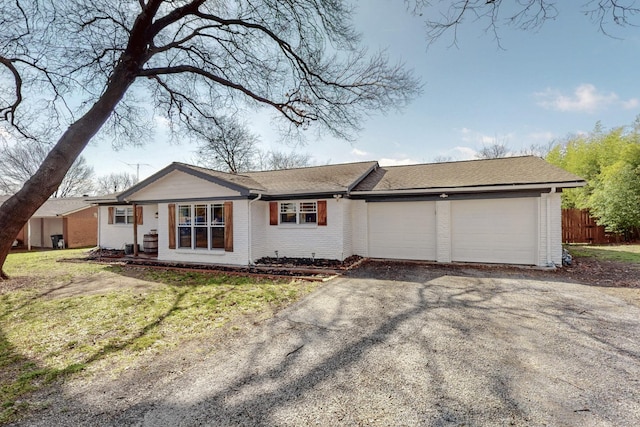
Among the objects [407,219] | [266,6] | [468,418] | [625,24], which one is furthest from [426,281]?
[266,6]

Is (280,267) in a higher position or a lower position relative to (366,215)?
lower

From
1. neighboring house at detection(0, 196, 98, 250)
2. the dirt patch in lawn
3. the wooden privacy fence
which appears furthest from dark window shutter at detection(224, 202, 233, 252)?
the wooden privacy fence

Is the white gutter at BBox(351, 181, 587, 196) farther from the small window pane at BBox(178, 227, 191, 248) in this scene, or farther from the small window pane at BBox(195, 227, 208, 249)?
the small window pane at BBox(178, 227, 191, 248)

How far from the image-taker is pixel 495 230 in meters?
9.96

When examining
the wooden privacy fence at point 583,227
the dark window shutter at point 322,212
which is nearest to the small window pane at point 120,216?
the dark window shutter at point 322,212

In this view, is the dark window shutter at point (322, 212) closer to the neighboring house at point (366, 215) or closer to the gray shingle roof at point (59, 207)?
the neighboring house at point (366, 215)

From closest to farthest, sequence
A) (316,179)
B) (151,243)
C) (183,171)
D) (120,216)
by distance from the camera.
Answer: (183,171), (316,179), (151,243), (120,216)

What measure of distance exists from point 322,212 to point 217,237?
4052 millimetres

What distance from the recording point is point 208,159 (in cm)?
2580

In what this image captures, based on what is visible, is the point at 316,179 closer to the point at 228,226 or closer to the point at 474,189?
the point at 228,226

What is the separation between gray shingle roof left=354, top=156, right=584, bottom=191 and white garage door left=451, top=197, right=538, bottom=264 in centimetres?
70

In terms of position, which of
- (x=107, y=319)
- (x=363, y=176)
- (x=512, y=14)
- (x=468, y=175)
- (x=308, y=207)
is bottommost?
(x=107, y=319)

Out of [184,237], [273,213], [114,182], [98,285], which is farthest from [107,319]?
[114,182]

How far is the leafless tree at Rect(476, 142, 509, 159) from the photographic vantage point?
1266 inches
